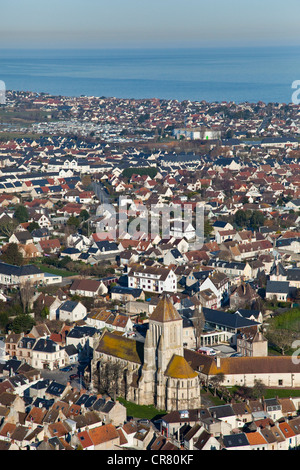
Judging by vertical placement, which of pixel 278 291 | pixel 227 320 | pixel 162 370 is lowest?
pixel 162 370

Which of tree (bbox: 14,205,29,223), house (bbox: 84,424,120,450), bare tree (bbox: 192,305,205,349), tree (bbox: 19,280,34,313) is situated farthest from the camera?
tree (bbox: 14,205,29,223)

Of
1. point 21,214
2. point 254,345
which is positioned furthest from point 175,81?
point 254,345

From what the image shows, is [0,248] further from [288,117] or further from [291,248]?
[288,117]

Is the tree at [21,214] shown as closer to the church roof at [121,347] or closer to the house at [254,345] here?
the house at [254,345]

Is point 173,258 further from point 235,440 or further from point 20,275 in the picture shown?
point 235,440

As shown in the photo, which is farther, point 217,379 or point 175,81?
point 175,81

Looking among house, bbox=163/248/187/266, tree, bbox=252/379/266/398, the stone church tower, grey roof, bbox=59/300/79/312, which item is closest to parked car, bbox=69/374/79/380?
the stone church tower

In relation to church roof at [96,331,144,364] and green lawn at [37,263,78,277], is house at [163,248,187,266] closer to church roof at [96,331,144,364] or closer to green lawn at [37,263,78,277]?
green lawn at [37,263,78,277]
